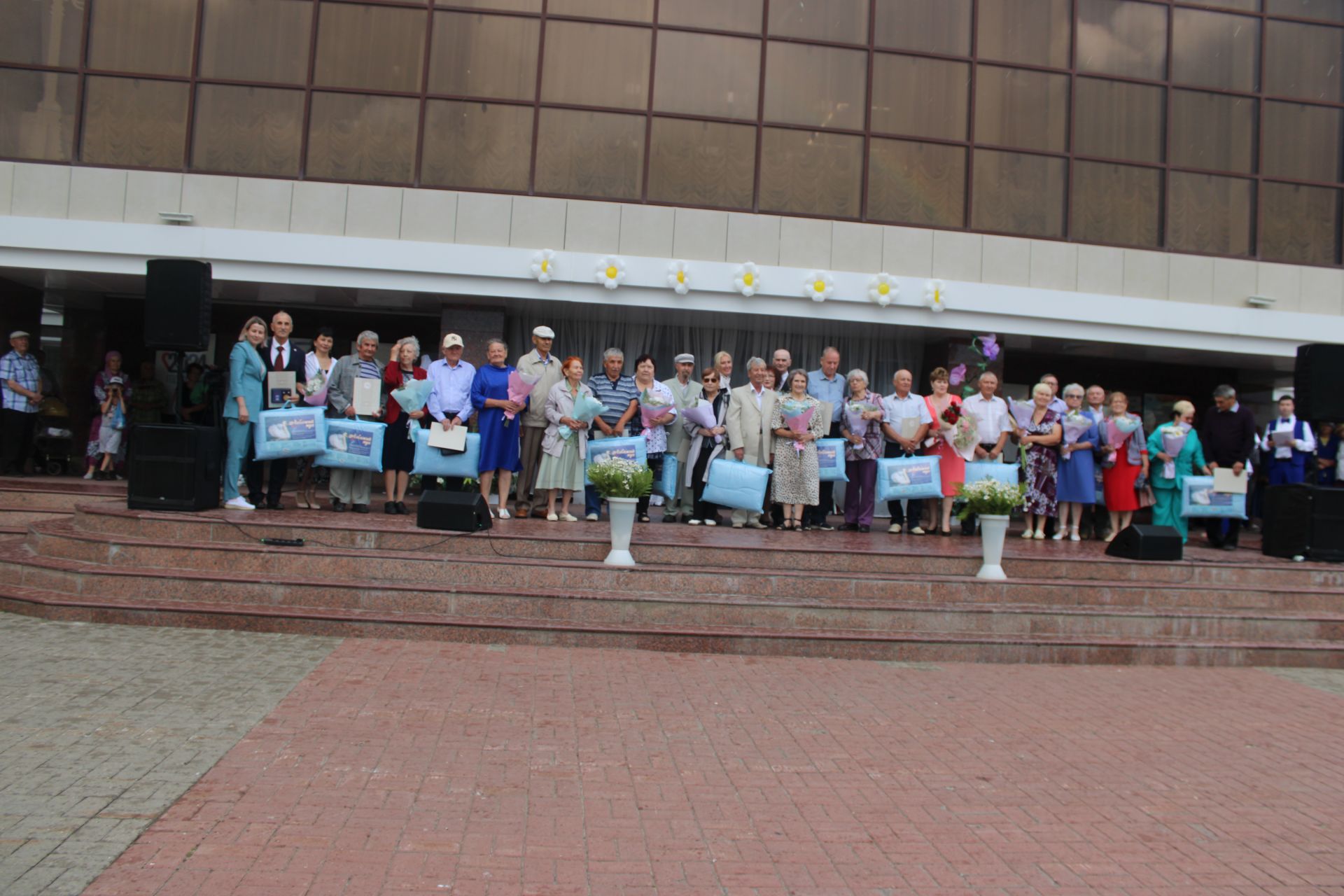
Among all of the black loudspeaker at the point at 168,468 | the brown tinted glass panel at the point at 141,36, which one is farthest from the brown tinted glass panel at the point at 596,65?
the black loudspeaker at the point at 168,468

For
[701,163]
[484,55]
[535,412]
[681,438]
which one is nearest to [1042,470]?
[681,438]

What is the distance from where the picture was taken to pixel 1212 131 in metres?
15.4

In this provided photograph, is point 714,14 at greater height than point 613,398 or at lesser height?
greater

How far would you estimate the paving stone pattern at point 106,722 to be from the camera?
159 inches

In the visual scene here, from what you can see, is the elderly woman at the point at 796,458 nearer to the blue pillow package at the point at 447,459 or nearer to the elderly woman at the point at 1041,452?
the elderly woman at the point at 1041,452

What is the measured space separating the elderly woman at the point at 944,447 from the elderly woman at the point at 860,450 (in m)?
0.58

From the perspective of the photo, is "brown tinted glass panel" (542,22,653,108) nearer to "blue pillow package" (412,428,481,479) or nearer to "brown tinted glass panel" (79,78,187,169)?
"brown tinted glass panel" (79,78,187,169)

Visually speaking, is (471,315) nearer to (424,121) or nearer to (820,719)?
(424,121)

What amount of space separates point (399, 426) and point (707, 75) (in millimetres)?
7116

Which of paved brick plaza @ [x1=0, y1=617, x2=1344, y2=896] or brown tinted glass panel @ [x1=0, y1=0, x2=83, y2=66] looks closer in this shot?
paved brick plaza @ [x1=0, y1=617, x2=1344, y2=896]

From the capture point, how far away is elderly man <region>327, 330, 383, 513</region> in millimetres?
10383

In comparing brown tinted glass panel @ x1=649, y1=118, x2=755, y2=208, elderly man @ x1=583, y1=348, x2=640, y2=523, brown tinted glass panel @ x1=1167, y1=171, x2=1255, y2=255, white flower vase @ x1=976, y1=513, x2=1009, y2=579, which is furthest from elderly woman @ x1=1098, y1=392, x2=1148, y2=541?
brown tinted glass panel @ x1=649, y1=118, x2=755, y2=208

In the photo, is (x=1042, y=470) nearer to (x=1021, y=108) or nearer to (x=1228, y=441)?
(x=1228, y=441)

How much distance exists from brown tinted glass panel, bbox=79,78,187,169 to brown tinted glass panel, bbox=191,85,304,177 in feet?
0.89
